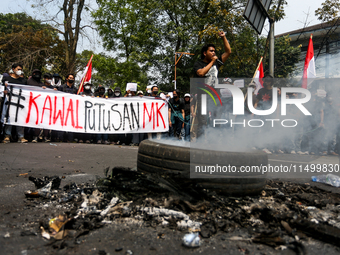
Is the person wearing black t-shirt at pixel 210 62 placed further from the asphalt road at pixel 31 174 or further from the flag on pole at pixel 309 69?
the flag on pole at pixel 309 69

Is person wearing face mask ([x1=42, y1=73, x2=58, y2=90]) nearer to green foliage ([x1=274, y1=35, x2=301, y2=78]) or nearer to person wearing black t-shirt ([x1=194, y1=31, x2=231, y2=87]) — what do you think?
person wearing black t-shirt ([x1=194, y1=31, x2=231, y2=87])

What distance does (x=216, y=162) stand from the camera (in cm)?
275

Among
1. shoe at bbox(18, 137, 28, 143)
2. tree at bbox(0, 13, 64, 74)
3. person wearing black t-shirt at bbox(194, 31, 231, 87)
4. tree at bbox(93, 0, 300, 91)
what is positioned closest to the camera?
person wearing black t-shirt at bbox(194, 31, 231, 87)

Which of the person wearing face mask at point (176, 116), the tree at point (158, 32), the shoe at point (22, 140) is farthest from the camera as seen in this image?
the tree at point (158, 32)

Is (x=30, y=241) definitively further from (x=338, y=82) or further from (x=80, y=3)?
(x=80, y=3)

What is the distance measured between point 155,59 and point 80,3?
10.1 meters

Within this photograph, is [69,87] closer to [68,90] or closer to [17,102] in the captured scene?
[68,90]

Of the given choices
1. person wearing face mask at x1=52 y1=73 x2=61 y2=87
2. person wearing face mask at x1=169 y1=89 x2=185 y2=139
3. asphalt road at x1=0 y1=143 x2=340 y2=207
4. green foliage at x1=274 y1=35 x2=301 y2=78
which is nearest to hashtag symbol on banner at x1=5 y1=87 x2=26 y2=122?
person wearing face mask at x1=52 y1=73 x2=61 y2=87

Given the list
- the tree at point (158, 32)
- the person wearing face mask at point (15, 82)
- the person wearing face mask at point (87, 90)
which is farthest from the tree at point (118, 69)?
the person wearing face mask at point (15, 82)

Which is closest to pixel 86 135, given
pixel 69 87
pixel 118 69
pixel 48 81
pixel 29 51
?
pixel 69 87

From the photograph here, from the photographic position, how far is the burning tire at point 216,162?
2734mm

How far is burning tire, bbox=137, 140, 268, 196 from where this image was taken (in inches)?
108

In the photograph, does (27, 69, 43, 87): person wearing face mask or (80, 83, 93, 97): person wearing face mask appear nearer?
(27, 69, 43, 87): person wearing face mask

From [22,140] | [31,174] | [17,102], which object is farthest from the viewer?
[17,102]
